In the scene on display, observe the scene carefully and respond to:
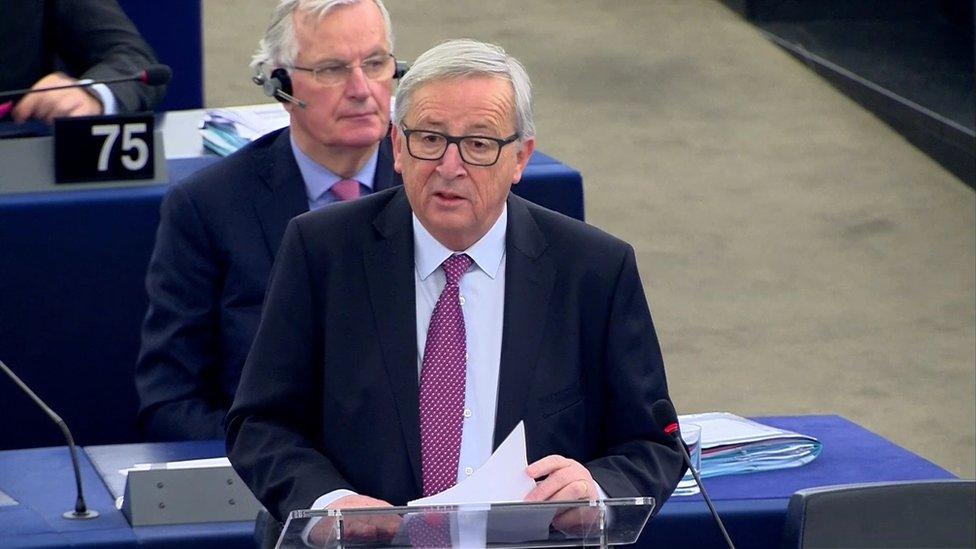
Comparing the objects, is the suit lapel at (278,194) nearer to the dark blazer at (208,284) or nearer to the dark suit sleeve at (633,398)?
the dark blazer at (208,284)

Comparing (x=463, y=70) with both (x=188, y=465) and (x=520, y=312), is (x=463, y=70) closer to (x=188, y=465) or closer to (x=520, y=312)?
(x=520, y=312)

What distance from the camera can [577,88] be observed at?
25.3 ft

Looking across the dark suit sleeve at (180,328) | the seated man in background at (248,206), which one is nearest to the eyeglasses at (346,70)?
the seated man in background at (248,206)

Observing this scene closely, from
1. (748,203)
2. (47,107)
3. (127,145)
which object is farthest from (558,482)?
(748,203)

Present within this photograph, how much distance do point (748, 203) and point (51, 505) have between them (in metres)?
4.27

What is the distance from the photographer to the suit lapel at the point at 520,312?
2.26m

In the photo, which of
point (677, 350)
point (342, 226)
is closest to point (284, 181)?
point (342, 226)

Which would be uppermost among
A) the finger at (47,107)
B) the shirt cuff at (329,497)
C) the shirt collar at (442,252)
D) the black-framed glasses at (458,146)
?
the black-framed glasses at (458,146)

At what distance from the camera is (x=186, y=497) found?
8.68 ft

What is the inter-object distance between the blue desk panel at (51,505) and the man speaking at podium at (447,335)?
1.30 feet

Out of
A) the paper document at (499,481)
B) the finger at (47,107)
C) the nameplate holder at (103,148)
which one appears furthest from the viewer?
the finger at (47,107)

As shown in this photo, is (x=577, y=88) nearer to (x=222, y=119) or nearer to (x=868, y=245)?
(x=868, y=245)

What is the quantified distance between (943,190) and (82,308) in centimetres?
394

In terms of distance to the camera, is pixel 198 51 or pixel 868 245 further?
pixel 868 245
